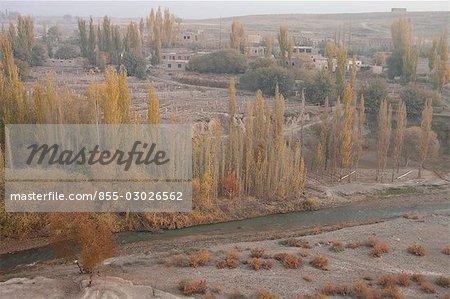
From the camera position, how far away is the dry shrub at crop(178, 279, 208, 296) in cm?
1422

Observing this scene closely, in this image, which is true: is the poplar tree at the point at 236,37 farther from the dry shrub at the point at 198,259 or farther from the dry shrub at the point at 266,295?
the dry shrub at the point at 266,295

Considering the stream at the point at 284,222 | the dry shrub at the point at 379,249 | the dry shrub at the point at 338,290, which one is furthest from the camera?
the stream at the point at 284,222

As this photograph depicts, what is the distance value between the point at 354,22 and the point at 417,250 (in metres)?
106

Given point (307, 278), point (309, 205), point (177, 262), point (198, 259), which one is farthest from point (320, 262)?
point (309, 205)

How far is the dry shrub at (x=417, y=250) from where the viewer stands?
17266 mm

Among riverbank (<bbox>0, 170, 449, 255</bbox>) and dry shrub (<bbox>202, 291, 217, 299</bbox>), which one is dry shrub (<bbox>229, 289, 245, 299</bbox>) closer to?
dry shrub (<bbox>202, 291, 217, 299</bbox>)

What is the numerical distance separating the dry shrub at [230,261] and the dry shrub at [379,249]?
459 cm

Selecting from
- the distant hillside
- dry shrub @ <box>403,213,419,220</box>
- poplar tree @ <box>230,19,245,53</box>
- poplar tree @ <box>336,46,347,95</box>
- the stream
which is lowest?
the stream

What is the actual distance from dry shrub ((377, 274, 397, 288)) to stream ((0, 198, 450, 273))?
6119 millimetres

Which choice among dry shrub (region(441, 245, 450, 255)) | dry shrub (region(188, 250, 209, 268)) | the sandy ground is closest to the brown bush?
the sandy ground

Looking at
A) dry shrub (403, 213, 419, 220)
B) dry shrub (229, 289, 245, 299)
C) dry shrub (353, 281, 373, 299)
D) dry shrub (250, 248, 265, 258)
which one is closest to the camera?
dry shrub (353, 281, 373, 299)

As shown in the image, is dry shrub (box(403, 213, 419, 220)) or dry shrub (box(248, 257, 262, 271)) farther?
dry shrub (box(403, 213, 419, 220))

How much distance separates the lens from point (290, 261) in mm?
16188

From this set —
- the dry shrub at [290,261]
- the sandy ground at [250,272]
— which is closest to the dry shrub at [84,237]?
the sandy ground at [250,272]
